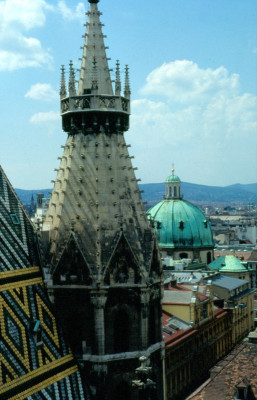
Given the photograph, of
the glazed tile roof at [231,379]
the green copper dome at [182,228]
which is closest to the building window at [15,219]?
the glazed tile roof at [231,379]

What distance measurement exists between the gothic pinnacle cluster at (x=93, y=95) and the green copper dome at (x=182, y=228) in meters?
82.1

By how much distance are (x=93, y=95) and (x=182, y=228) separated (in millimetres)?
84643

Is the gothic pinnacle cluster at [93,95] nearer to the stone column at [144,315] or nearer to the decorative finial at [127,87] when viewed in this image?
the decorative finial at [127,87]

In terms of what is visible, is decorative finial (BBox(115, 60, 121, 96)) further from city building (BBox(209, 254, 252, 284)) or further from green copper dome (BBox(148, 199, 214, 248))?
city building (BBox(209, 254, 252, 284))

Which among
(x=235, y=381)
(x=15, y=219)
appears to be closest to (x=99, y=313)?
(x=15, y=219)

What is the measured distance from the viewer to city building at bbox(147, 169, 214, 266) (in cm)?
11800

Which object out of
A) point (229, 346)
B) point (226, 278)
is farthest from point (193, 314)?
point (226, 278)

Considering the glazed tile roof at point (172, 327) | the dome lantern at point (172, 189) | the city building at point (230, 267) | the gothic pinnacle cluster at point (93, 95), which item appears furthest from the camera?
the dome lantern at point (172, 189)

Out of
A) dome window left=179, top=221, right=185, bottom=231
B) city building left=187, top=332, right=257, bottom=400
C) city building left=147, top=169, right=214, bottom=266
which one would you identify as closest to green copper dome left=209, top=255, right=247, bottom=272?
city building left=147, top=169, right=214, bottom=266

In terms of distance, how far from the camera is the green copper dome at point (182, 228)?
118000mm

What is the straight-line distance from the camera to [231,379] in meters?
58.3

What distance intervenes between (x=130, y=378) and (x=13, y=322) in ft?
23.5

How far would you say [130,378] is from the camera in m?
32.8

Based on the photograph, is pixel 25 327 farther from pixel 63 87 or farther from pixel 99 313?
pixel 63 87
